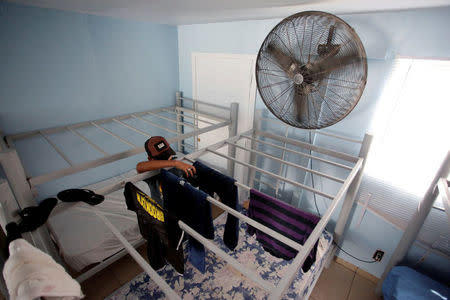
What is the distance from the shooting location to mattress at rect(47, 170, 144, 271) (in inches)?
68.8

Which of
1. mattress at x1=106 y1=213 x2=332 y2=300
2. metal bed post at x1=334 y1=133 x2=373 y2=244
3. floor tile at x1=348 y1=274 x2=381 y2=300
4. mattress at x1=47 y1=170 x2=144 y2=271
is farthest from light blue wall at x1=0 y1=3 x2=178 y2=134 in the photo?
floor tile at x1=348 y1=274 x2=381 y2=300

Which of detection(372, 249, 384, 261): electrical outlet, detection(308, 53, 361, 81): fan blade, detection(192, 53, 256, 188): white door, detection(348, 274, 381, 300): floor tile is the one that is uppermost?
detection(308, 53, 361, 81): fan blade

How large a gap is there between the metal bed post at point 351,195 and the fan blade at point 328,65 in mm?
749

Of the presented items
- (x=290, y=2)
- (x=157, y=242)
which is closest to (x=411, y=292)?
(x=157, y=242)

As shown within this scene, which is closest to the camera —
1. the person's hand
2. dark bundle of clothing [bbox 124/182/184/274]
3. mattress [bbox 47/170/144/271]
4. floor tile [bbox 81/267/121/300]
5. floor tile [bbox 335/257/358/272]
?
dark bundle of clothing [bbox 124/182/184/274]

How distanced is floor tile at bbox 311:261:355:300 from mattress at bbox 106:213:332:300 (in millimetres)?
326

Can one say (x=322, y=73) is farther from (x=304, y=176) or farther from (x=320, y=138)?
(x=304, y=176)

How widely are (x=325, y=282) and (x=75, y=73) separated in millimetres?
3185

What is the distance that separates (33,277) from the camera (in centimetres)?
67

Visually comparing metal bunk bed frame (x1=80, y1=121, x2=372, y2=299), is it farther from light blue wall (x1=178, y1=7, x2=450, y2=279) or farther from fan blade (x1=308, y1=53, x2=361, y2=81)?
fan blade (x1=308, y1=53, x2=361, y2=81)

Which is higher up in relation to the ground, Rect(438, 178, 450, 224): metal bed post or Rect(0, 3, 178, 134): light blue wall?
Rect(0, 3, 178, 134): light blue wall

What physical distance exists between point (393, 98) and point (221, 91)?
5.50ft

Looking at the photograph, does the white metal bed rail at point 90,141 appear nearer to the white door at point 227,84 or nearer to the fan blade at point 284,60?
the white door at point 227,84

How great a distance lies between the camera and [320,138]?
2016mm
